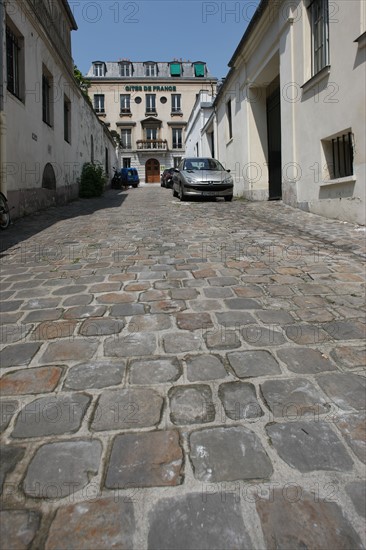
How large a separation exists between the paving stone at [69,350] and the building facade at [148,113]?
42.5 m

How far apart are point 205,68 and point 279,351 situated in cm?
5142

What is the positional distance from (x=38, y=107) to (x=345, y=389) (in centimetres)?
1163

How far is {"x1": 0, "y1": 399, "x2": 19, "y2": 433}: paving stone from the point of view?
73.7 inches

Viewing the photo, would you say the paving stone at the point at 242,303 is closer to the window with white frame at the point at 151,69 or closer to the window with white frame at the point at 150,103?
the window with white frame at the point at 150,103

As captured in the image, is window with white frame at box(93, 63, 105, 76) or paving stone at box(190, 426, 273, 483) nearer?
paving stone at box(190, 426, 273, 483)

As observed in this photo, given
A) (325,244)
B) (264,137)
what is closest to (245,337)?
(325,244)

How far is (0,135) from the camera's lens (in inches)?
327

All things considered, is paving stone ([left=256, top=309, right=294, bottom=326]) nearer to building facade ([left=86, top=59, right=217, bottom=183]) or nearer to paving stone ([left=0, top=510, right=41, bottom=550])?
paving stone ([left=0, top=510, right=41, bottom=550])

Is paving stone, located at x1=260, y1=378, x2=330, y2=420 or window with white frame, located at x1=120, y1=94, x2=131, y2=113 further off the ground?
window with white frame, located at x1=120, y1=94, x2=131, y2=113

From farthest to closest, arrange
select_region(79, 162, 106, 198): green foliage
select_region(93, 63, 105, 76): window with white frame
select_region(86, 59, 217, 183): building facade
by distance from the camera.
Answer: select_region(93, 63, 105, 76): window with white frame → select_region(86, 59, 217, 183): building facade → select_region(79, 162, 106, 198): green foliage

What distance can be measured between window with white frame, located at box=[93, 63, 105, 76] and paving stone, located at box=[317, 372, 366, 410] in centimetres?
5140

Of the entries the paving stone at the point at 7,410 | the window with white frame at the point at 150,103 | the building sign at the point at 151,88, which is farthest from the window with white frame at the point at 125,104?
the paving stone at the point at 7,410

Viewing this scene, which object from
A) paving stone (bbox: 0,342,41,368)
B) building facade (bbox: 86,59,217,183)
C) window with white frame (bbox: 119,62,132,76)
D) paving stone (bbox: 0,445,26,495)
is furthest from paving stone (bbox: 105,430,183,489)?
window with white frame (bbox: 119,62,132,76)

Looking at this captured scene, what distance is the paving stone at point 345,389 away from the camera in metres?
2.01
